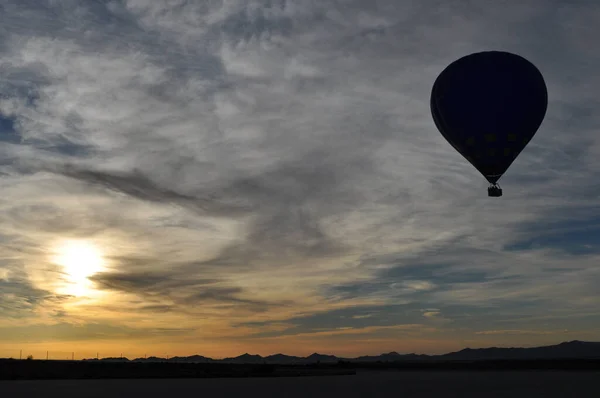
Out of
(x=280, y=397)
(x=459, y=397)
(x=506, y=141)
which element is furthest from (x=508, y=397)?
(x=506, y=141)

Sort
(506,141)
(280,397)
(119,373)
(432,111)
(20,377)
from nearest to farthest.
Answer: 1. (280,397)
2. (506,141)
3. (432,111)
4. (20,377)
5. (119,373)

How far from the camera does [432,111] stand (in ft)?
182

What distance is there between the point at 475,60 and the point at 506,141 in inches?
279

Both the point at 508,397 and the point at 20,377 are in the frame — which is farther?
the point at 20,377

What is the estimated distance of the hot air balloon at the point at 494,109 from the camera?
170ft

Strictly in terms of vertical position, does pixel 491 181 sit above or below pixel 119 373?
above

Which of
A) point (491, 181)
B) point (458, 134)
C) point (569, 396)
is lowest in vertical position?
point (569, 396)

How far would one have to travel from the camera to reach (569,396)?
1849 inches

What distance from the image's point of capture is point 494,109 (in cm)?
5175

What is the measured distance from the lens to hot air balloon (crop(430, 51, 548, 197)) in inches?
2035

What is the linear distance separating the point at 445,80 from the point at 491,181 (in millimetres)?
9024

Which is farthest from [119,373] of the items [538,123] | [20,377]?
[538,123]

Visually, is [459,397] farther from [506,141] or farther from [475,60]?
[475,60]

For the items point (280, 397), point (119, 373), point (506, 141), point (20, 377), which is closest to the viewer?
point (280, 397)
